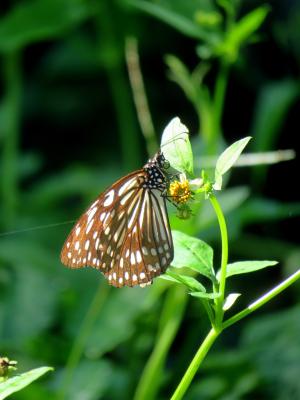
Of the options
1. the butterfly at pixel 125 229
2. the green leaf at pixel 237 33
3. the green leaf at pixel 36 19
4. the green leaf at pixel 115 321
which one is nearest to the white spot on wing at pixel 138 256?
the butterfly at pixel 125 229

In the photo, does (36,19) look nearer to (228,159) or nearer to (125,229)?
(125,229)

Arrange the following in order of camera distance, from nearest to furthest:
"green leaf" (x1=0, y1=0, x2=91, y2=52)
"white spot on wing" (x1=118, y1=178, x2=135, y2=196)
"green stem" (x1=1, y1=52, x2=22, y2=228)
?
"white spot on wing" (x1=118, y1=178, x2=135, y2=196)
"green leaf" (x1=0, y1=0, x2=91, y2=52)
"green stem" (x1=1, y1=52, x2=22, y2=228)

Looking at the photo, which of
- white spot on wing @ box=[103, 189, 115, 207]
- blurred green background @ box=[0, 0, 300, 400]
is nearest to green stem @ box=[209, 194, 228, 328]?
white spot on wing @ box=[103, 189, 115, 207]

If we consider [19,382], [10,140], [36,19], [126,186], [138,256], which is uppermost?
[36,19]

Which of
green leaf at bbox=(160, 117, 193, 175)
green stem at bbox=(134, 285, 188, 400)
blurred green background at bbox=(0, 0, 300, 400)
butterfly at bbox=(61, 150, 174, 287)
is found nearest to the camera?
green leaf at bbox=(160, 117, 193, 175)

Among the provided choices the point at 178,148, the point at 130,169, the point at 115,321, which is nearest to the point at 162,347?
the point at 115,321

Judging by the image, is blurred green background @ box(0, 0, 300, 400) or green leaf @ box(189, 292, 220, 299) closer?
green leaf @ box(189, 292, 220, 299)

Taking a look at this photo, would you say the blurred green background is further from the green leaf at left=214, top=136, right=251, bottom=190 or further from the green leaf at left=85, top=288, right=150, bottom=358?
the green leaf at left=214, top=136, right=251, bottom=190
